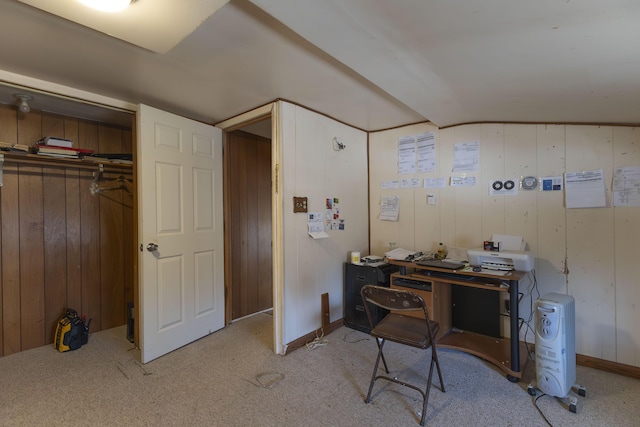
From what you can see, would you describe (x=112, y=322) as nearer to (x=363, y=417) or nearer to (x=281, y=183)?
(x=281, y=183)

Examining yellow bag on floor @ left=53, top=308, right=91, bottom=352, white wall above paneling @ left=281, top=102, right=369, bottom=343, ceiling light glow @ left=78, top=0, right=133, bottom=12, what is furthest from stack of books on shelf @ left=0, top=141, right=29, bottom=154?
white wall above paneling @ left=281, top=102, right=369, bottom=343

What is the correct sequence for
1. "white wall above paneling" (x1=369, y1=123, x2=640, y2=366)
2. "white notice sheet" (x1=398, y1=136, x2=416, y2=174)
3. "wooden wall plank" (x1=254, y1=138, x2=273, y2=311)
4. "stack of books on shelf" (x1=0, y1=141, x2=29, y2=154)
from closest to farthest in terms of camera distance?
"white wall above paneling" (x1=369, y1=123, x2=640, y2=366) → "stack of books on shelf" (x1=0, y1=141, x2=29, y2=154) → "white notice sheet" (x1=398, y1=136, x2=416, y2=174) → "wooden wall plank" (x1=254, y1=138, x2=273, y2=311)

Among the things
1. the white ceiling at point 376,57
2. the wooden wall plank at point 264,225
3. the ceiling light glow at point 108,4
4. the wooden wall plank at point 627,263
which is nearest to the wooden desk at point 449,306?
the wooden wall plank at point 627,263

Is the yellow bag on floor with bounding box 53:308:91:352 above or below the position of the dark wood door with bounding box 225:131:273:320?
below

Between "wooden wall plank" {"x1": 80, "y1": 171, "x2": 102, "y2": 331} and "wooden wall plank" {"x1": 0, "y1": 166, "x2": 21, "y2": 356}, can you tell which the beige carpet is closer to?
"wooden wall plank" {"x1": 0, "y1": 166, "x2": 21, "y2": 356}

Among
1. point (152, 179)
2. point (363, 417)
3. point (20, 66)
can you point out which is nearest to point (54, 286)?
point (152, 179)

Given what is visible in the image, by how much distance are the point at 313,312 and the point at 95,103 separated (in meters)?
2.55

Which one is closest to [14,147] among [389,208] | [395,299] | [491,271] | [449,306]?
[395,299]

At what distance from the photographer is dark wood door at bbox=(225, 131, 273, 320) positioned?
3254 mm

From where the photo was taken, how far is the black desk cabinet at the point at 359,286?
2842mm

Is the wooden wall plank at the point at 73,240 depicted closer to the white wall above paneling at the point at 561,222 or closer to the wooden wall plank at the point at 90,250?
the wooden wall plank at the point at 90,250

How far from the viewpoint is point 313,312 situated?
2.77 metres

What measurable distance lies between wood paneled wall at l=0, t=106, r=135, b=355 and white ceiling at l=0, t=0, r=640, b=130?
0.86 m

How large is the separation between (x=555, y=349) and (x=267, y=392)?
1848 mm
